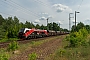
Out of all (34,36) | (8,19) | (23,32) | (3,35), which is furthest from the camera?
(8,19)

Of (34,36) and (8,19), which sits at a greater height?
(8,19)

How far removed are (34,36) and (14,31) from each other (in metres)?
12.1

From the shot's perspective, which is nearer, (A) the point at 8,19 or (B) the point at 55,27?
(A) the point at 8,19

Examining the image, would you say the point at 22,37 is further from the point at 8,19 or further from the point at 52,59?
the point at 8,19

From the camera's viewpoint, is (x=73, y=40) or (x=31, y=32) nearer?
(x=73, y=40)

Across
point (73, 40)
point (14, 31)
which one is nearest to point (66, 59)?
point (73, 40)

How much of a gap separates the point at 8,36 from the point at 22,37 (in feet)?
50.6

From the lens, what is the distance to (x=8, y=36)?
2189 inches

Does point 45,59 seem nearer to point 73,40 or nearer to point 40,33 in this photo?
point 73,40

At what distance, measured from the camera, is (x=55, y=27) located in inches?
5285

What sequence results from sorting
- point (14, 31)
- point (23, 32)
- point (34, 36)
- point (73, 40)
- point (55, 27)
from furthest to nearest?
1. point (55, 27)
2. point (14, 31)
3. point (34, 36)
4. point (23, 32)
5. point (73, 40)

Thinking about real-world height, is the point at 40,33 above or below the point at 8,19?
below

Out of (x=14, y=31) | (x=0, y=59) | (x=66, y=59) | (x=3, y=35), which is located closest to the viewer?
(x=0, y=59)

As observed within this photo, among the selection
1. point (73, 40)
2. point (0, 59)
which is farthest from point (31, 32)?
point (0, 59)
